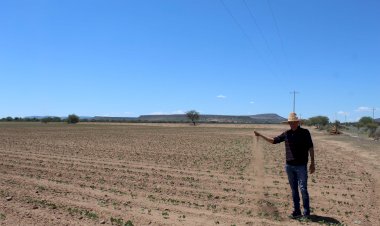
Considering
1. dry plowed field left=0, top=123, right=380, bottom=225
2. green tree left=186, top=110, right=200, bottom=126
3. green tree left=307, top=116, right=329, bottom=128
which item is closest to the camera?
dry plowed field left=0, top=123, right=380, bottom=225

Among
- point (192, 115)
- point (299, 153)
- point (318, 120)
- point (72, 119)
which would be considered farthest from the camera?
point (192, 115)

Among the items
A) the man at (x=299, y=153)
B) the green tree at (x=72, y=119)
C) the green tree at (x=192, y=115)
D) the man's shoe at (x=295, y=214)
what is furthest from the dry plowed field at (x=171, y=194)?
the green tree at (x=192, y=115)

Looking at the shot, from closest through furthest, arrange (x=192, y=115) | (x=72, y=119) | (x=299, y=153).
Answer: (x=299, y=153), (x=72, y=119), (x=192, y=115)

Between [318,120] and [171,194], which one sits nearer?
[171,194]

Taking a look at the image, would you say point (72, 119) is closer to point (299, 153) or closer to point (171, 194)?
point (171, 194)

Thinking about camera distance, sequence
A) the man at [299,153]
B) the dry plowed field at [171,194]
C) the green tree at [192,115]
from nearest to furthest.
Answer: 1. the dry plowed field at [171,194]
2. the man at [299,153]
3. the green tree at [192,115]

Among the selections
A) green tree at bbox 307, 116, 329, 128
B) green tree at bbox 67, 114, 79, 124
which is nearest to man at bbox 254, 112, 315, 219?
green tree at bbox 67, 114, 79, 124

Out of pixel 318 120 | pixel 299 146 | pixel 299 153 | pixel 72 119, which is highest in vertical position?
pixel 318 120

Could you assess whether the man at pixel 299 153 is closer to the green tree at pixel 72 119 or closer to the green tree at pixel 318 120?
the green tree at pixel 72 119

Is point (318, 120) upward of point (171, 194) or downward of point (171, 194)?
upward

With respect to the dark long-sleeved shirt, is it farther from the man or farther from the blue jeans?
the blue jeans

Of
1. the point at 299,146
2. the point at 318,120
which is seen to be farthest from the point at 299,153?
the point at 318,120

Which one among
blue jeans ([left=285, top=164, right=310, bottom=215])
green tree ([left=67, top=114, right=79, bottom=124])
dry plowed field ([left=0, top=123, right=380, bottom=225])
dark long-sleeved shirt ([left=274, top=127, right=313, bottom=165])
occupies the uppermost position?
green tree ([left=67, top=114, right=79, bottom=124])

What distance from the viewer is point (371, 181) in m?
15.5
